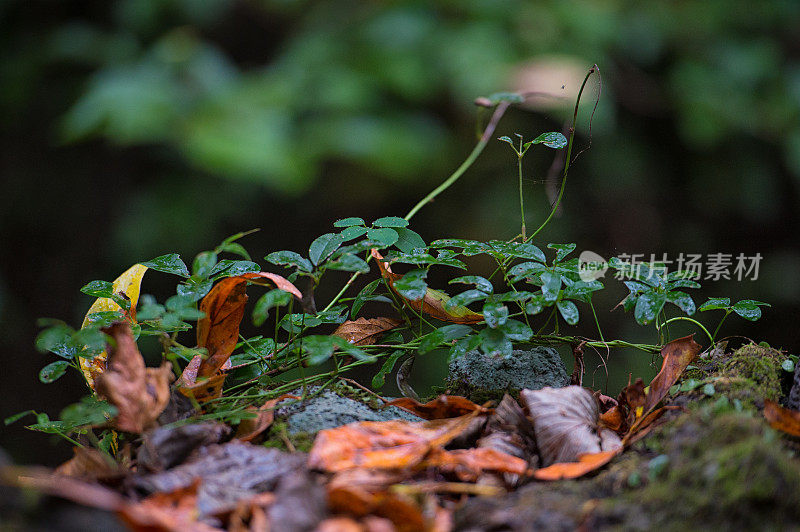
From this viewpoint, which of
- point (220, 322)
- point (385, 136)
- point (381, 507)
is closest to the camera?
point (381, 507)

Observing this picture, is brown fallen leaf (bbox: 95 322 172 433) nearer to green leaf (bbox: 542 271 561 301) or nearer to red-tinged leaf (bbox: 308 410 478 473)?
red-tinged leaf (bbox: 308 410 478 473)

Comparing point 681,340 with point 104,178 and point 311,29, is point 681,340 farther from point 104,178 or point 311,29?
point 104,178

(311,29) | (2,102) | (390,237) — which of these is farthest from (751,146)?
(2,102)

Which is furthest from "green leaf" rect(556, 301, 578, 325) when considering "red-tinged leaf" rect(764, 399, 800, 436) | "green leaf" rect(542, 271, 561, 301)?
"red-tinged leaf" rect(764, 399, 800, 436)

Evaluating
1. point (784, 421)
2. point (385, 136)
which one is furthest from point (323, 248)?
point (385, 136)

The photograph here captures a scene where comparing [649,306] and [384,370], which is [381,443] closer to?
[384,370]

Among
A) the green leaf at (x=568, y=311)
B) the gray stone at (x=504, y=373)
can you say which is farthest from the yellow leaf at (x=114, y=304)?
the green leaf at (x=568, y=311)
